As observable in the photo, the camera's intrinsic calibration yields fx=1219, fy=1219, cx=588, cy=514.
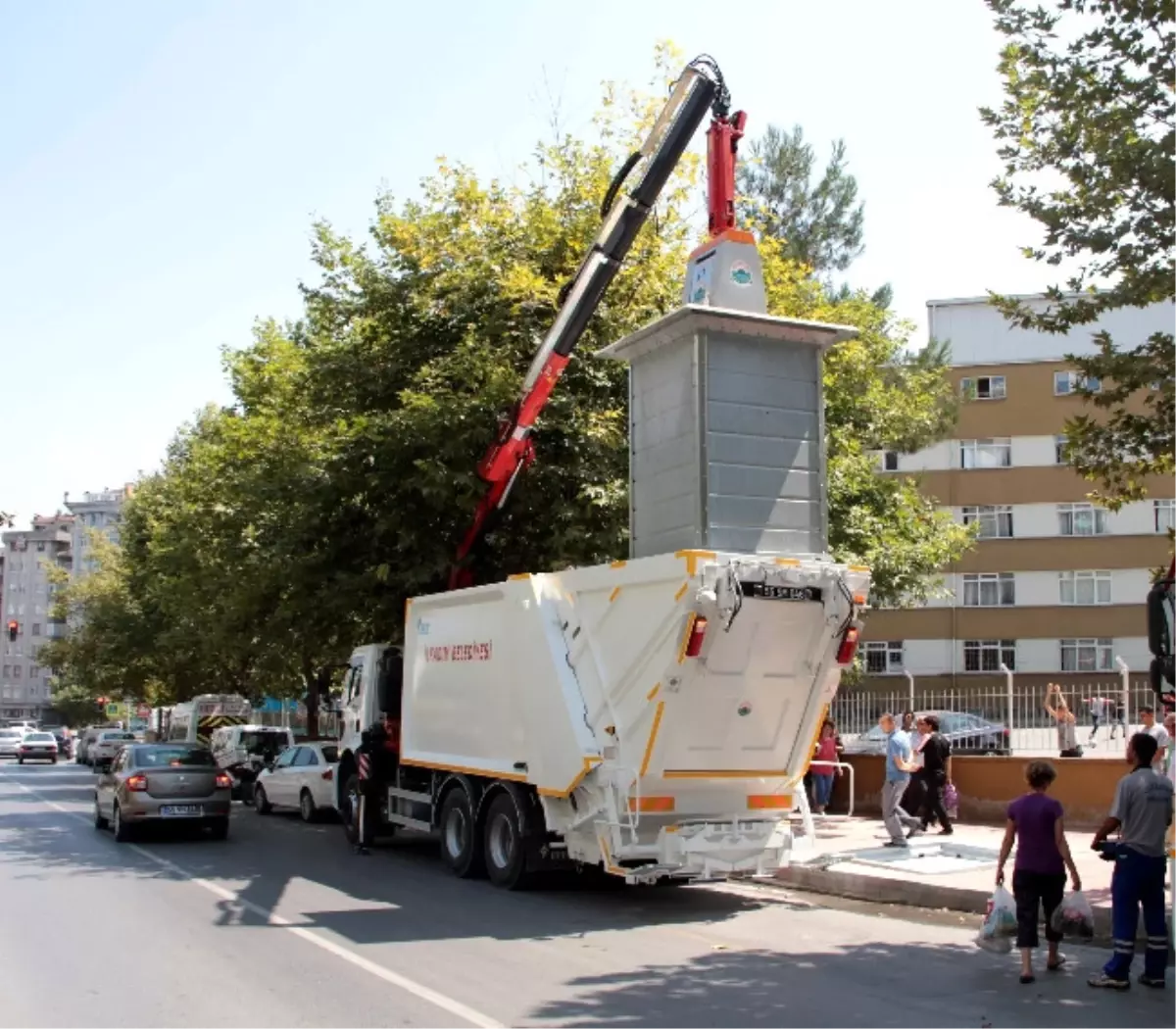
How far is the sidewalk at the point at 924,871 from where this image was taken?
1184cm

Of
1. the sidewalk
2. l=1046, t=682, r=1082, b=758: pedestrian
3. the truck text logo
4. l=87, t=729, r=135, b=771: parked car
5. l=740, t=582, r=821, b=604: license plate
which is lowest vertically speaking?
l=87, t=729, r=135, b=771: parked car

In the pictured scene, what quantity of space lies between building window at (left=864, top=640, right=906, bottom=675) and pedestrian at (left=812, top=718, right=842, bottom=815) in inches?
987

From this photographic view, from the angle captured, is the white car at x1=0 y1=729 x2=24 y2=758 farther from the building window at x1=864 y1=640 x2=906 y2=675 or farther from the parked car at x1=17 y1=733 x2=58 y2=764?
the building window at x1=864 y1=640 x2=906 y2=675

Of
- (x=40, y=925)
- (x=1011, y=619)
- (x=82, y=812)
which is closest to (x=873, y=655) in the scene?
(x=1011, y=619)

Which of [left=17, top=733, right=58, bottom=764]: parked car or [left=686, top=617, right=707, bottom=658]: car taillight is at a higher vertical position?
[left=686, top=617, right=707, bottom=658]: car taillight

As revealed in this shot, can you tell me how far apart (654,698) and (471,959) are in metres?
2.98

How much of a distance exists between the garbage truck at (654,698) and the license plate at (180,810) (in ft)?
15.7

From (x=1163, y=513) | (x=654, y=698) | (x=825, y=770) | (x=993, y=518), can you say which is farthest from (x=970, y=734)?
(x=993, y=518)

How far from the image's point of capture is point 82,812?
23.8 m

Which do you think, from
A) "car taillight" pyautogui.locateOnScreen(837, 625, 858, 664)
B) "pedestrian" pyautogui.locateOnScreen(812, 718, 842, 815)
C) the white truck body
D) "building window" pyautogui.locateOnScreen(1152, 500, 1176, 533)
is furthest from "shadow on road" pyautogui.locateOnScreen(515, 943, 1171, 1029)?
"building window" pyautogui.locateOnScreen(1152, 500, 1176, 533)

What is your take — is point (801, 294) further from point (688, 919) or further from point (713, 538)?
point (688, 919)

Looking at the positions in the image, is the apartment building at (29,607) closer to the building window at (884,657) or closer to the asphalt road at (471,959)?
the building window at (884,657)

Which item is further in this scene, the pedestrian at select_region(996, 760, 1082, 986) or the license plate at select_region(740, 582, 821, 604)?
the license plate at select_region(740, 582, 821, 604)

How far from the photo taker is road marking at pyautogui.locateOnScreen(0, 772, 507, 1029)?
24.5ft
